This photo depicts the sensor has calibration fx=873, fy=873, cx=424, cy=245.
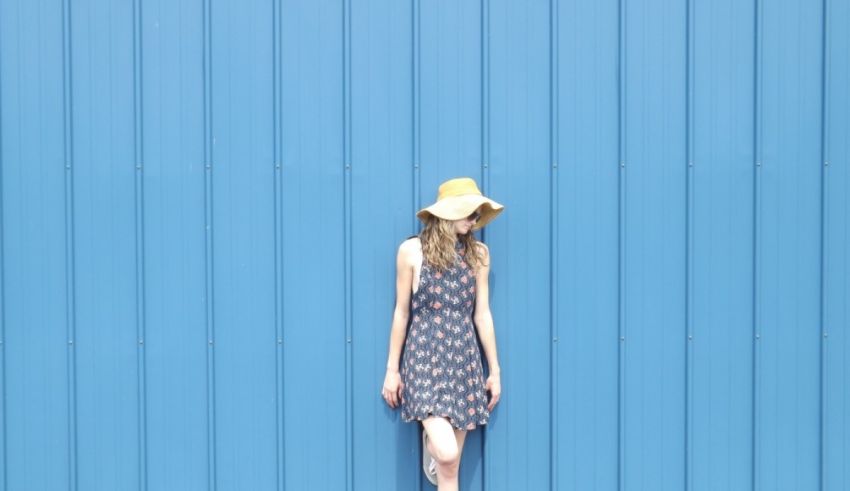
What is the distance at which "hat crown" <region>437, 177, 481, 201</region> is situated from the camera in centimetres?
335

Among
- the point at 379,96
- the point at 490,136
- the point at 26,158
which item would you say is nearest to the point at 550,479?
the point at 490,136

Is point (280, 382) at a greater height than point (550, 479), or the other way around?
point (280, 382)

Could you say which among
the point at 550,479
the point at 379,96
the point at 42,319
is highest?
the point at 379,96

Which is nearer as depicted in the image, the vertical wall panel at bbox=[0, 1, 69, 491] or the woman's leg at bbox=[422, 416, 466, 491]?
the woman's leg at bbox=[422, 416, 466, 491]

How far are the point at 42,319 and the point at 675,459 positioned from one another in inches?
104

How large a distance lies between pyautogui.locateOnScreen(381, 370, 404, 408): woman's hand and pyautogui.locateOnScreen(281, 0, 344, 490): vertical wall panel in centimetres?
20

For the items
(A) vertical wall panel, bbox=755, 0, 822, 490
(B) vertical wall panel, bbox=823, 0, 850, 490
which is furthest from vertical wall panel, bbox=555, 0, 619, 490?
(B) vertical wall panel, bbox=823, 0, 850, 490

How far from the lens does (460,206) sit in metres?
3.30

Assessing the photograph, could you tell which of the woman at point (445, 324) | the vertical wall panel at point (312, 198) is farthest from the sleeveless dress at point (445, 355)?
the vertical wall panel at point (312, 198)

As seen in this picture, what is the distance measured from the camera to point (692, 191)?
356cm

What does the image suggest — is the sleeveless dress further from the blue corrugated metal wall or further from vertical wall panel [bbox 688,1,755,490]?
vertical wall panel [bbox 688,1,755,490]

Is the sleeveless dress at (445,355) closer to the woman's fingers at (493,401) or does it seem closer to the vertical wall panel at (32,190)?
the woman's fingers at (493,401)

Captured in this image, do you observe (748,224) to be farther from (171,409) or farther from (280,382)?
(171,409)

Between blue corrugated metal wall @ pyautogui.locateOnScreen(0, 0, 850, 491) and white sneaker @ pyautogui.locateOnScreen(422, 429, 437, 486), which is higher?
blue corrugated metal wall @ pyautogui.locateOnScreen(0, 0, 850, 491)
